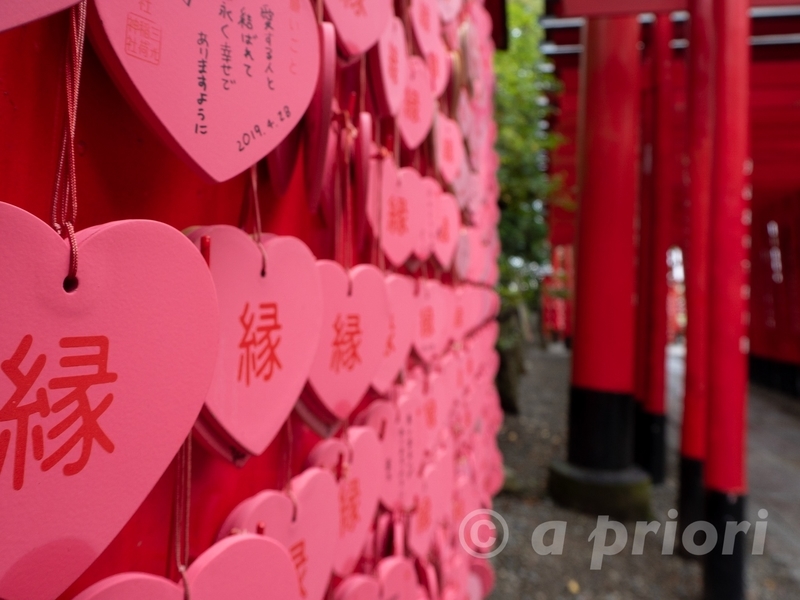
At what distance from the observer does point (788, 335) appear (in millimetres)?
7973

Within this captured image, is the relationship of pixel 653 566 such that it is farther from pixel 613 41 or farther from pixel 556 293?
pixel 613 41

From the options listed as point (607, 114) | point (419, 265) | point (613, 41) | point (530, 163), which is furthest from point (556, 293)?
point (419, 265)

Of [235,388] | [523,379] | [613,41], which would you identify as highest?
[613,41]

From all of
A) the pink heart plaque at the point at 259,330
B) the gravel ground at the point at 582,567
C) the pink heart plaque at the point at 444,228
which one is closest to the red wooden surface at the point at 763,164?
the gravel ground at the point at 582,567

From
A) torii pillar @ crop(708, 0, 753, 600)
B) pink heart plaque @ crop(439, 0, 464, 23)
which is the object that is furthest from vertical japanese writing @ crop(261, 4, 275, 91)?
torii pillar @ crop(708, 0, 753, 600)

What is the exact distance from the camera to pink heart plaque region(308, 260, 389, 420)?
0.50m

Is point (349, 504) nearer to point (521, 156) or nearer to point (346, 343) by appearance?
point (346, 343)

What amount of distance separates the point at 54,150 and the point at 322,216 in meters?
0.32

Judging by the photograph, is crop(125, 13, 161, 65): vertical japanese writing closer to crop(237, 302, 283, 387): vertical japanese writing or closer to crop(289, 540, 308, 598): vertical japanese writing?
crop(237, 302, 283, 387): vertical japanese writing

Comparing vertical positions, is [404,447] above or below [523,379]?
above

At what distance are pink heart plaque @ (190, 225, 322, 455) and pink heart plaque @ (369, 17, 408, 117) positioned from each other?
303mm

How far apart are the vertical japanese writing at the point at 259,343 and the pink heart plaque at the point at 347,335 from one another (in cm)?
8

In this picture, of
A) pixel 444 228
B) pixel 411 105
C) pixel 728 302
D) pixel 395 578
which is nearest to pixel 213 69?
pixel 411 105

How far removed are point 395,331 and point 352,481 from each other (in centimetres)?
19
